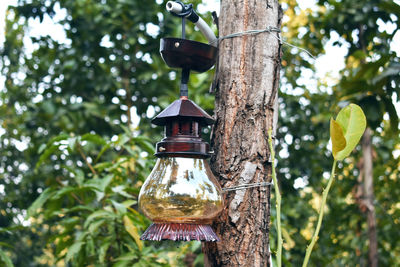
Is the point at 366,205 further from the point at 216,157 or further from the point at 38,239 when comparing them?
the point at 38,239

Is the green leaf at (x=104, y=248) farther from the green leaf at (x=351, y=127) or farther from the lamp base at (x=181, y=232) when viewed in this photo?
the green leaf at (x=351, y=127)

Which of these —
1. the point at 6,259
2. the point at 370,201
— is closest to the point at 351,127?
the point at 6,259

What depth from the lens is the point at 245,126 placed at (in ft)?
4.12

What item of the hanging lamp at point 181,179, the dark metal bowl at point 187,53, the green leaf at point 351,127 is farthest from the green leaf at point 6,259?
the green leaf at point 351,127

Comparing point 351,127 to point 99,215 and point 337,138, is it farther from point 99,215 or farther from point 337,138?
point 99,215

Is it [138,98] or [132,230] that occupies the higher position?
[138,98]

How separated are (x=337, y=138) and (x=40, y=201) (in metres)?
→ 1.50

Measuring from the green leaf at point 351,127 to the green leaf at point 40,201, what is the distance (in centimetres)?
146

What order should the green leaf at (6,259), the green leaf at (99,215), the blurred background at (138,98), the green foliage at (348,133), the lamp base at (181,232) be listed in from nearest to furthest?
the lamp base at (181,232), the green foliage at (348,133), the green leaf at (99,215), the green leaf at (6,259), the blurred background at (138,98)

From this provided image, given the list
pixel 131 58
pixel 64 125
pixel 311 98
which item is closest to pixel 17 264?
pixel 64 125

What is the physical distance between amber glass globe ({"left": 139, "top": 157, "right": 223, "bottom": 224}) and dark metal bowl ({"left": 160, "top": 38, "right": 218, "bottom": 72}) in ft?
0.95

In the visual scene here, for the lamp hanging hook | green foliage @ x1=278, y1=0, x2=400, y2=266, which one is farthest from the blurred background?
the lamp hanging hook

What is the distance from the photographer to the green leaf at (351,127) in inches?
47.2

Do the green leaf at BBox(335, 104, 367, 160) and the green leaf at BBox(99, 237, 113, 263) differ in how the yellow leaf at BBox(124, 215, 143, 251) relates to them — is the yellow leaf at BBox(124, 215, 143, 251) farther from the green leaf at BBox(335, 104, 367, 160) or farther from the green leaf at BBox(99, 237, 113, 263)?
the green leaf at BBox(335, 104, 367, 160)
